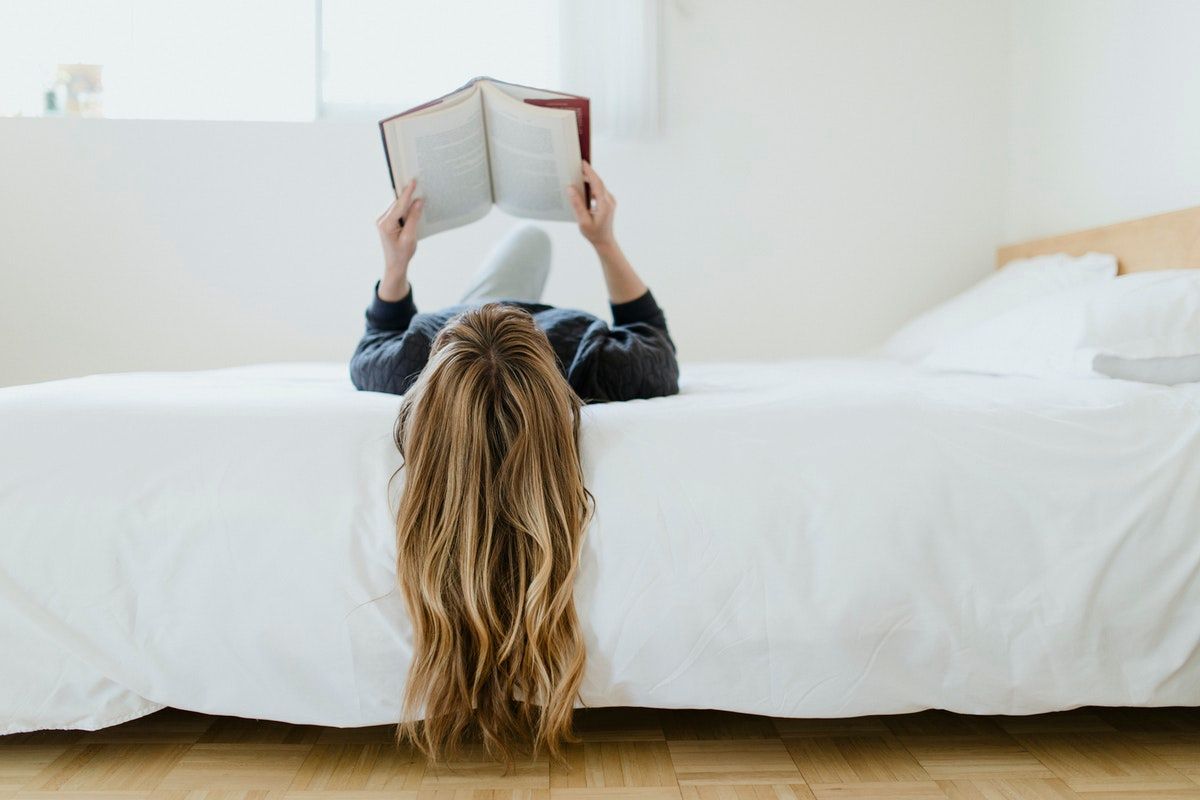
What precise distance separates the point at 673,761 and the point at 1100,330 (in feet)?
3.22

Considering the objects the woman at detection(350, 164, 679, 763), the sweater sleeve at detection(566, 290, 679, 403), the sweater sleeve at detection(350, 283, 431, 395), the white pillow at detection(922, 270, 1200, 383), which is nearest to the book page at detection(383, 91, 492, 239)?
the sweater sleeve at detection(350, 283, 431, 395)

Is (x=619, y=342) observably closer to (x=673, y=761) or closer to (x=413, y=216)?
(x=413, y=216)

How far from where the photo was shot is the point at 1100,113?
2.36 metres

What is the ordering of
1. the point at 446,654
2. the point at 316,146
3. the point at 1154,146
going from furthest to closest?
the point at 316,146
the point at 1154,146
the point at 446,654

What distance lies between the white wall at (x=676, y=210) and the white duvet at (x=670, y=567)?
179 cm

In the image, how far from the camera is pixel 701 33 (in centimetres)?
291

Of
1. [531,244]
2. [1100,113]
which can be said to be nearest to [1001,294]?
[1100,113]

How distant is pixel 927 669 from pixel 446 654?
55 cm

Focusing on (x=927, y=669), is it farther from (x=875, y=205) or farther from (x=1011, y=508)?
(x=875, y=205)

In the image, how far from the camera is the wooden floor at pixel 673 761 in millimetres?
1083

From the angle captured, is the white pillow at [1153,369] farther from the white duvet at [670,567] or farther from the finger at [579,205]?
the finger at [579,205]

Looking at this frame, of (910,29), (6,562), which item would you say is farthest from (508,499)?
(910,29)

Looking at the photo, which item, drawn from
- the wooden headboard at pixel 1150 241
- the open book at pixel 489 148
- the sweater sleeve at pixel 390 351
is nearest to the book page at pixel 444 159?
the open book at pixel 489 148

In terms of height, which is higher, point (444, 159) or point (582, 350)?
point (444, 159)
